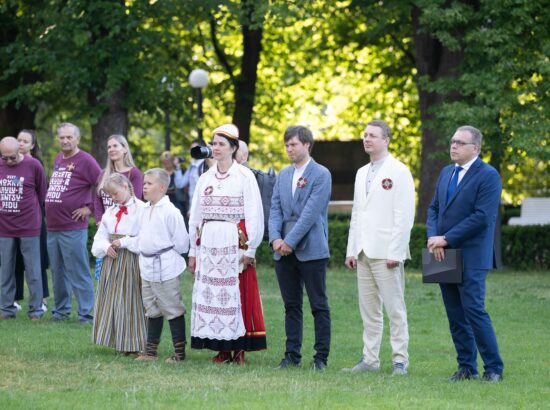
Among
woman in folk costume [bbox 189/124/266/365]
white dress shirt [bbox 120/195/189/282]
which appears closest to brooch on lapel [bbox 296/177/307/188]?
woman in folk costume [bbox 189/124/266/365]

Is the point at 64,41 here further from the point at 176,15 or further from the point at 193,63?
the point at 193,63

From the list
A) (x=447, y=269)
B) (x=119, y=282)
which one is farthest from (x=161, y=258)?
(x=447, y=269)

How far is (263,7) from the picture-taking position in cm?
2200

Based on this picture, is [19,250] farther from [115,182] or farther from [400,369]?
[400,369]

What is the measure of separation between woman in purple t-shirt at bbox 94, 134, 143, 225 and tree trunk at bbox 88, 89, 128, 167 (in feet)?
35.9

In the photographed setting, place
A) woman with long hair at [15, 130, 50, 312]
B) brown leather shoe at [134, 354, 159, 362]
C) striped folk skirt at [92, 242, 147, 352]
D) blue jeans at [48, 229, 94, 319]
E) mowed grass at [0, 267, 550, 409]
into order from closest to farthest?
mowed grass at [0, 267, 550, 409]
brown leather shoe at [134, 354, 159, 362]
striped folk skirt at [92, 242, 147, 352]
blue jeans at [48, 229, 94, 319]
woman with long hair at [15, 130, 50, 312]

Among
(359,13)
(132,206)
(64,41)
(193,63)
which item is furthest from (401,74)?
(132,206)

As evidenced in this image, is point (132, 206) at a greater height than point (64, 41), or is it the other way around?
point (64, 41)

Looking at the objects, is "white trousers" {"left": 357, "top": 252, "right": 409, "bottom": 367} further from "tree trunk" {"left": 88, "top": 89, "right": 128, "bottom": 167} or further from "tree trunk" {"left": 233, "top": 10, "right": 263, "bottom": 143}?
"tree trunk" {"left": 233, "top": 10, "right": 263, "bottom": 143}

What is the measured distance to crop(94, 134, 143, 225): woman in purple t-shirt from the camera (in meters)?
11.3

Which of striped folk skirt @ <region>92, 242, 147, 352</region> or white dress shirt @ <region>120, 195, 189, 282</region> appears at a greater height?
white dress shirt @ <region>120, 195, 189, 282</region>

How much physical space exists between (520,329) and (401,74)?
1597 cm

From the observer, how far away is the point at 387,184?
29.9ft

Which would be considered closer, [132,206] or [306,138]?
[306,138]
